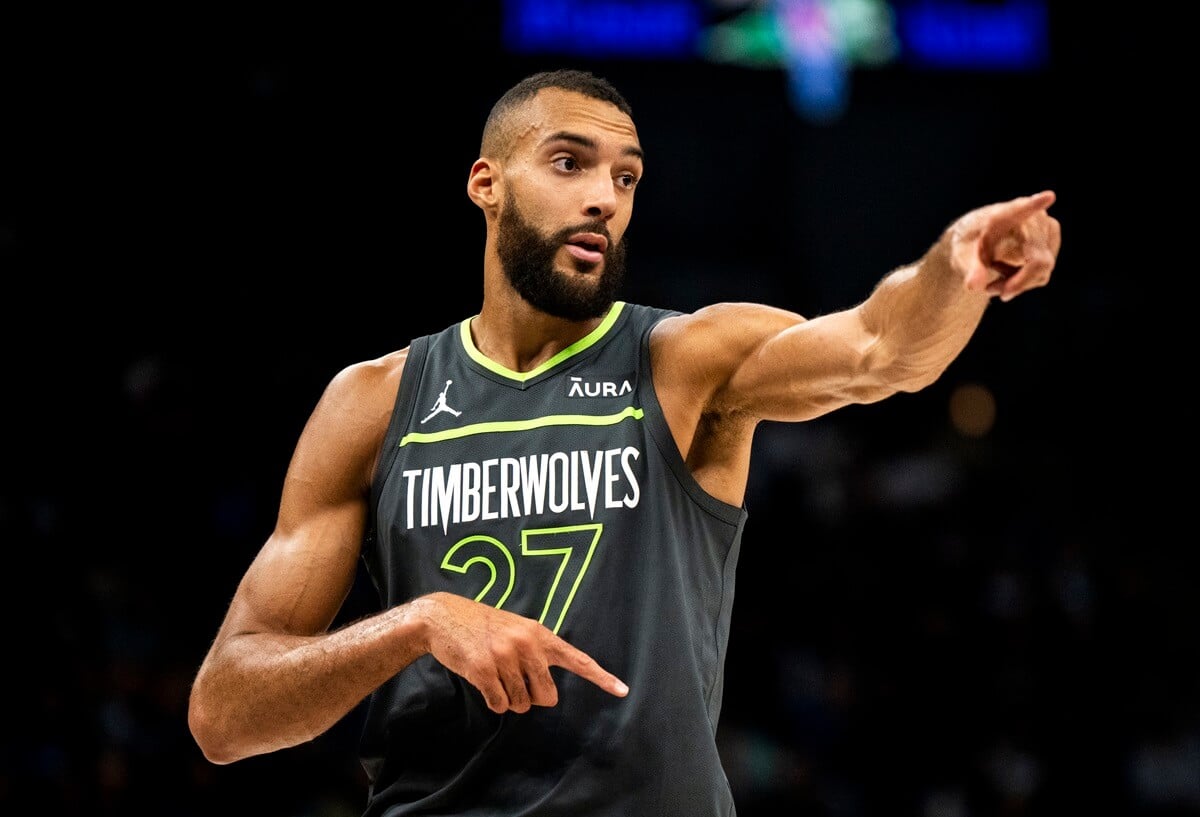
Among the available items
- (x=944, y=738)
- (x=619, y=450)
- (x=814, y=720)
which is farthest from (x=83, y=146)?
(x=619, y=450)

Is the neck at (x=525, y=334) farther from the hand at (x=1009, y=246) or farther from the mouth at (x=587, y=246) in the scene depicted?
the hand at (x=1009, y=246)

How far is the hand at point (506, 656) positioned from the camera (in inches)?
111

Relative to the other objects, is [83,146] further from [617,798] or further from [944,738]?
[617,798]

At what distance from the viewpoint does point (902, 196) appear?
13.5m

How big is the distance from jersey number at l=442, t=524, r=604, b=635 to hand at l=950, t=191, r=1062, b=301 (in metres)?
1.02

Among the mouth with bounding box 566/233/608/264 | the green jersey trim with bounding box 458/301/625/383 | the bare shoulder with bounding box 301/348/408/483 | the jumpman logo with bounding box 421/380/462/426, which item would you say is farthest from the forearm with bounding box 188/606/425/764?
the mouth with bounding box 566/233/608/264

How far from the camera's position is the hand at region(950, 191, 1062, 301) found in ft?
8.71

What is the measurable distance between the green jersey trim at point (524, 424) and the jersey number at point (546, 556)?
0.26 m

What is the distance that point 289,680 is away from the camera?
3293mm

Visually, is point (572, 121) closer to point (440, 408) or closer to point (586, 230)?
point (586, 230)

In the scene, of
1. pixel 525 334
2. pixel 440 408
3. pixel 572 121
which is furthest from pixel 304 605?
pixel 572 121

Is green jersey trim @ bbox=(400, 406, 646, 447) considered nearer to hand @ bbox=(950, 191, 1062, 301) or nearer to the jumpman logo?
the jumpman logo

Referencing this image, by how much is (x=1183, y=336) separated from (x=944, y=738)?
4767mm

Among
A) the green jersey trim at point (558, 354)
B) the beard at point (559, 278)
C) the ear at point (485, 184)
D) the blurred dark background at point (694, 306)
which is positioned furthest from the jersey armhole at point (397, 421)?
the blurred dark background at point (694, 306)
